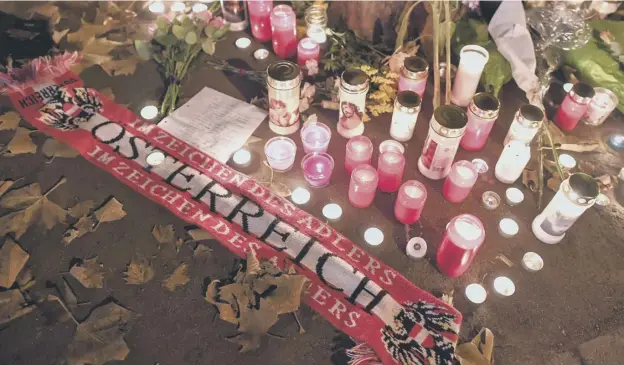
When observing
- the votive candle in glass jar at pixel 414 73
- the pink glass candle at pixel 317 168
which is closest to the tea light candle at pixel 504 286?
the pink glass candle at pixel 317 168

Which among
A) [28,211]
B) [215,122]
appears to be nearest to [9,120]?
[28,211]

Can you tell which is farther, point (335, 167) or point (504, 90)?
point (504, 90)

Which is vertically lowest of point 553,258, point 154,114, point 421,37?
point 553,258

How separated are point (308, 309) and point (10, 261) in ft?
2.90

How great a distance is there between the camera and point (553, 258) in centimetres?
133

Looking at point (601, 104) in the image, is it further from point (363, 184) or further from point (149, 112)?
point (149, 112)

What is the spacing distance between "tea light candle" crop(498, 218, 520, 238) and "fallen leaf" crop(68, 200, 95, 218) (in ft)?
4.30

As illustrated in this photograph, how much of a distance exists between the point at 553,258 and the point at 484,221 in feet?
0.73

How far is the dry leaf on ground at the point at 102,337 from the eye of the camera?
1.14 m

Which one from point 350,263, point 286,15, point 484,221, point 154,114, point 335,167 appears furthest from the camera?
point 286,15

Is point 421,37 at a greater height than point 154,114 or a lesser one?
greater

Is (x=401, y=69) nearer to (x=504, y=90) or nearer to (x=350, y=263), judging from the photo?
(x=504, y=90)

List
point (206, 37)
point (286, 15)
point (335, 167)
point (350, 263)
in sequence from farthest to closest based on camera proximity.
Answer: point (206, 37), point (286, 15), point (335, 167), point (350, 263)

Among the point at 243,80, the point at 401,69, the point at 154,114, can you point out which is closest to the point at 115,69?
the point at 154,114
